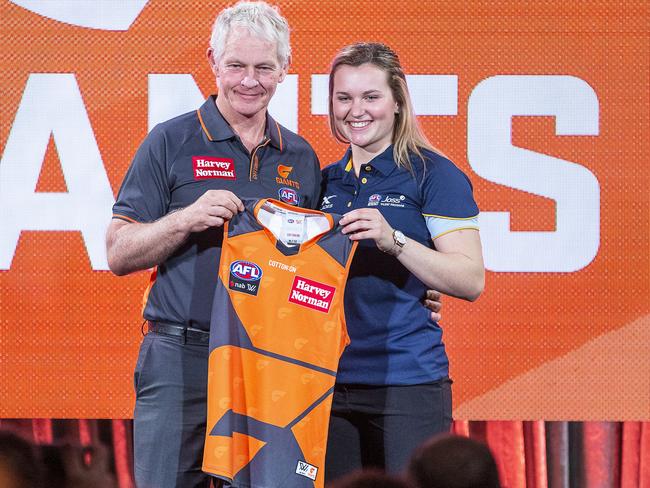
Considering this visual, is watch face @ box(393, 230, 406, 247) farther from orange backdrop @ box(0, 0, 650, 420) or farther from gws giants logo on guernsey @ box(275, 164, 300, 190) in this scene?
orange backdrop @ box(0, 0, 650, 420)

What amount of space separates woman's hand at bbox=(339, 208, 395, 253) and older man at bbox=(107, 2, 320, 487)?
0.99ft

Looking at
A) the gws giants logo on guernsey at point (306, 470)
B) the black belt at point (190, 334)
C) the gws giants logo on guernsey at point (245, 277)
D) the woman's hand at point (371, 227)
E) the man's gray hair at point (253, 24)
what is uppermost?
the man's gray hair at point (253, 24)

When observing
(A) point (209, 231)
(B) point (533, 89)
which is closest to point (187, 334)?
(A) point (209, 231)

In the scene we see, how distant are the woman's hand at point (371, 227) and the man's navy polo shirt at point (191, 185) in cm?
33

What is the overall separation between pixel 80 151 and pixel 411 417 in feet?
6.54

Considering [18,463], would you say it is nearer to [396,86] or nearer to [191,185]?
[191,185]

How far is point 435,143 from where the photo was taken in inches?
141

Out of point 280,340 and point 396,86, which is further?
point 396,86

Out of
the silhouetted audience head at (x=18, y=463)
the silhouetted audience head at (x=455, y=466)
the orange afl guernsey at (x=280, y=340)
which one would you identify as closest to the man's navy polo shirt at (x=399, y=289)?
the orange afl guernsey at (x=280, y=340)

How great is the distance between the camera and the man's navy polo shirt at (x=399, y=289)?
2.33 m

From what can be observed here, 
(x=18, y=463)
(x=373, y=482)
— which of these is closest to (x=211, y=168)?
(x=18, y=463)

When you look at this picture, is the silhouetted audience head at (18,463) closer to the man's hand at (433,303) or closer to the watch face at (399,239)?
the watch face at (399,239)

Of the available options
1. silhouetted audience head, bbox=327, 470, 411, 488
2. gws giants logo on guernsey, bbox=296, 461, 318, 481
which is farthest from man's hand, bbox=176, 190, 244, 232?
silhouetted audience head, bbox=327, 470, 411, 488

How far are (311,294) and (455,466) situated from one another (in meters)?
1.03
